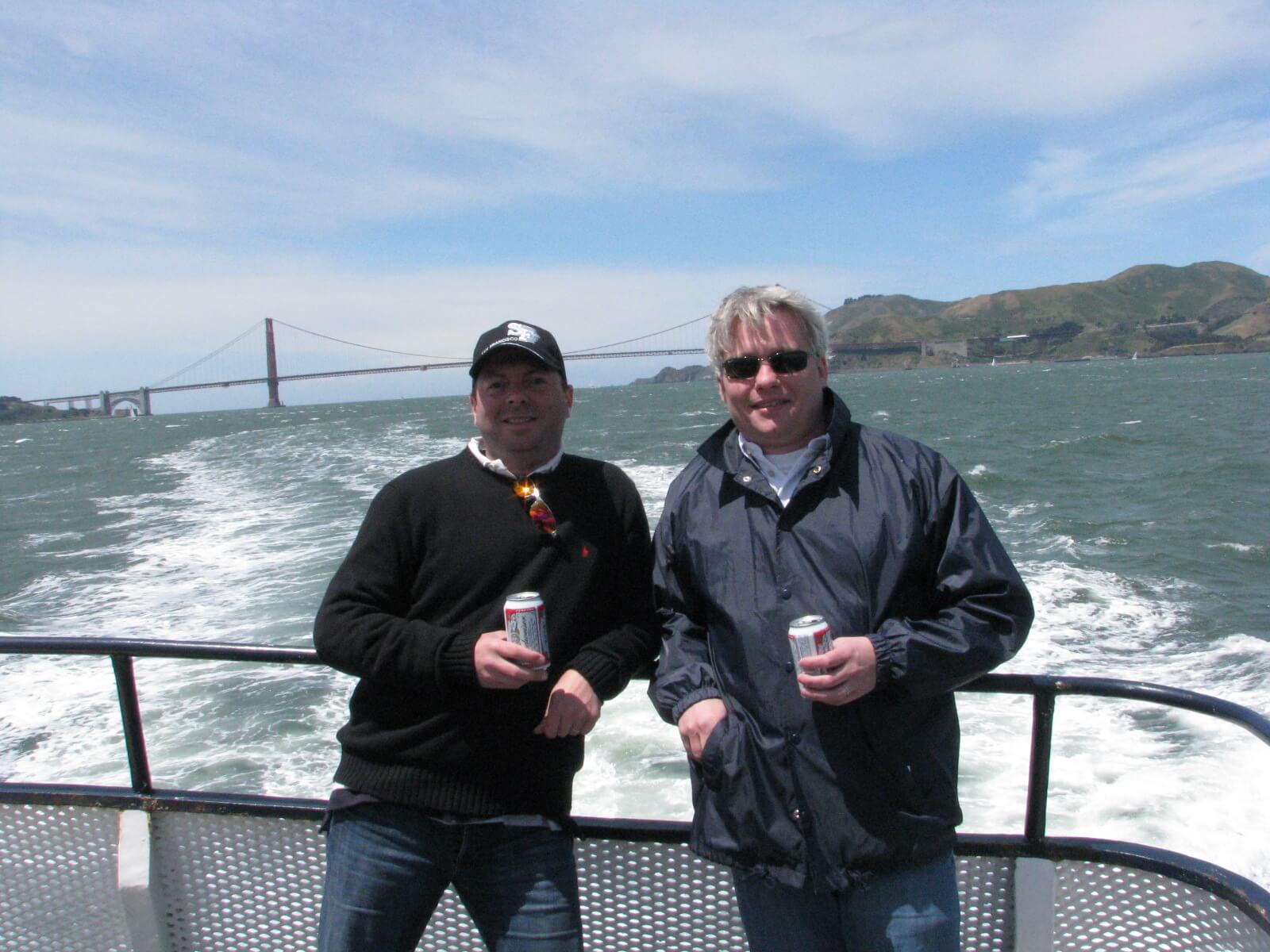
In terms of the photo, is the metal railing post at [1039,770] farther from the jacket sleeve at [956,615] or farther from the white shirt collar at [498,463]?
the white shirt collar at [498,463]

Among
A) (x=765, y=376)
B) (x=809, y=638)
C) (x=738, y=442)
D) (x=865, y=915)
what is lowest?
(x=865, y=915)

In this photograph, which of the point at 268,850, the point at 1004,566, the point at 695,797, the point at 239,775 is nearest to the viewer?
the point at 1004,566

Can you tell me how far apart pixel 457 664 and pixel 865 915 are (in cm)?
80

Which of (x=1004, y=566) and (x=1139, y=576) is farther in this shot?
(x=1139, y=576)

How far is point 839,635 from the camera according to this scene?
5.50 feet

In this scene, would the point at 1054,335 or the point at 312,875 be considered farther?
the point at 1054,335

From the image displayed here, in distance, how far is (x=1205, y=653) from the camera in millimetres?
8844

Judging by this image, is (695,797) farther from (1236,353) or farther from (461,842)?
(1236,353)

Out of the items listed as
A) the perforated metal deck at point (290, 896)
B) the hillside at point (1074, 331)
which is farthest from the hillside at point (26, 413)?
the perforated metal deck at point (290, 896)

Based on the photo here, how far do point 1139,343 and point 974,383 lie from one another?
9207cm

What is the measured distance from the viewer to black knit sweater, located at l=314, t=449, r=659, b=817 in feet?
5.93

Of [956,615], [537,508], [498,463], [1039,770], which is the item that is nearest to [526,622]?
[537,508]

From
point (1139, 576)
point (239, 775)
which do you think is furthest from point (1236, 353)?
point (239, 775)

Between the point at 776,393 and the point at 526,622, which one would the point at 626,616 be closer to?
the point at 526,622
